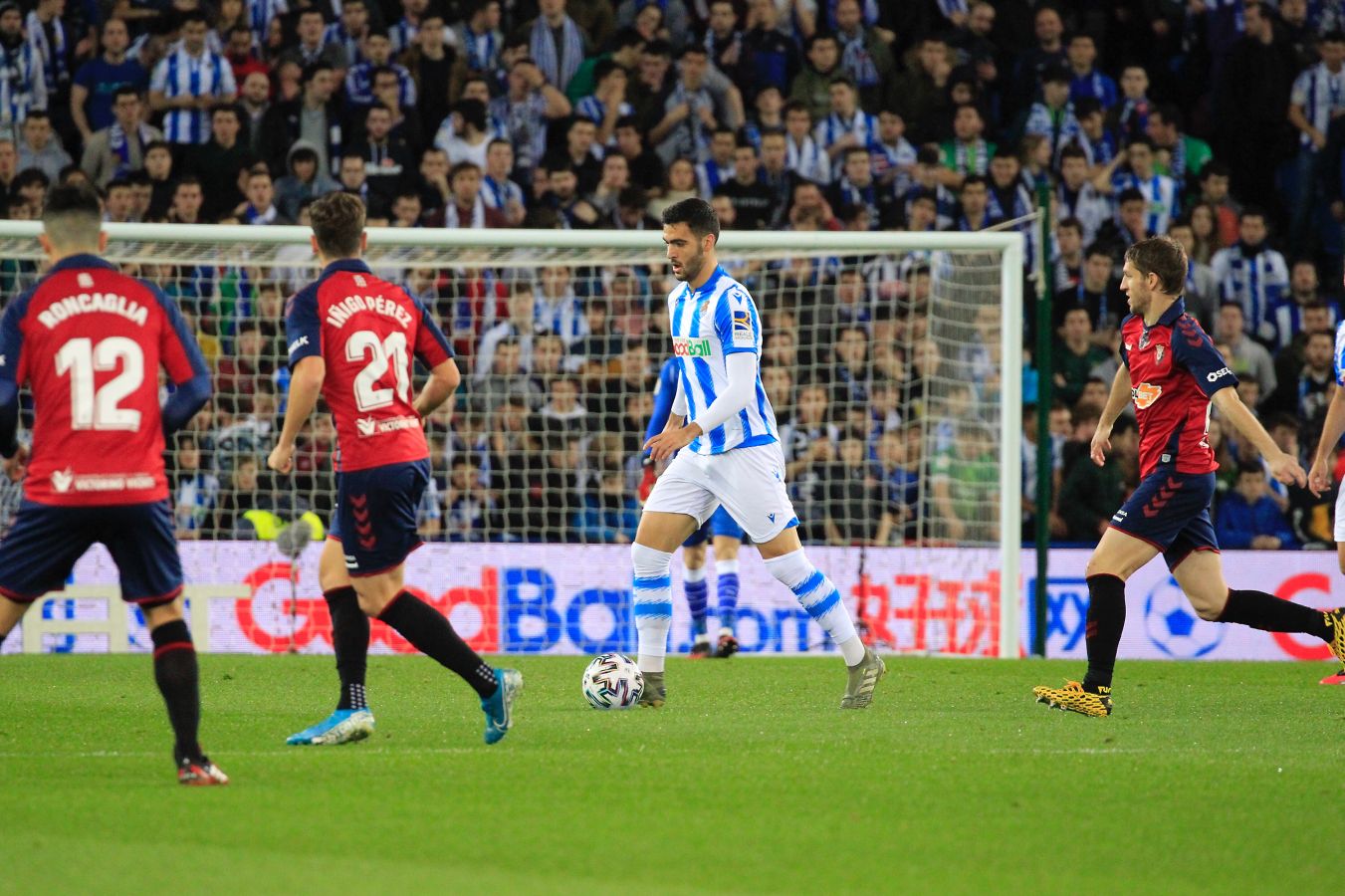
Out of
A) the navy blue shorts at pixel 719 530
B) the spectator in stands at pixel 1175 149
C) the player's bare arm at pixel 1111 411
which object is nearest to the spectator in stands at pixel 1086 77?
the spectator in stands at pixel 1175 149

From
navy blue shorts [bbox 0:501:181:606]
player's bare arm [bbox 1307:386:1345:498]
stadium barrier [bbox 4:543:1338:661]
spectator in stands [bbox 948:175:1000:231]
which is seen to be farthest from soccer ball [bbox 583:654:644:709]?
spectator in stands [bbox 948:175:1000:231]

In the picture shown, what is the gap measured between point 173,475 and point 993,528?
660 centimetres

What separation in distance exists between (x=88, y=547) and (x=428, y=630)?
1.45 metres

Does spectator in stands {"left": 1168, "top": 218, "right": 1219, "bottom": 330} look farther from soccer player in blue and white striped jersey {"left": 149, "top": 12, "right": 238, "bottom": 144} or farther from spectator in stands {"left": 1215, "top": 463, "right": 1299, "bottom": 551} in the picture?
soccer player in blue and white striped jersey {"left": 149, "top": 12, "right": 238, "bottom": 144}

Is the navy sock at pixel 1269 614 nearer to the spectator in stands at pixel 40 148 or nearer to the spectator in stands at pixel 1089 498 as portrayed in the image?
the spectator in stands at pixel 1089 498

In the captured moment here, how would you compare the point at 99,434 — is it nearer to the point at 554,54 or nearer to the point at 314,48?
the point at 314,48

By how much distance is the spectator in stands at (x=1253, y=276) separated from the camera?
56.1ft

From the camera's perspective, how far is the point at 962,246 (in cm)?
1295

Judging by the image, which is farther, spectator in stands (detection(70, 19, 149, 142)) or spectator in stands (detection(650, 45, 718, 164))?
spectator in stands (detection(650, 45, 718, 164))

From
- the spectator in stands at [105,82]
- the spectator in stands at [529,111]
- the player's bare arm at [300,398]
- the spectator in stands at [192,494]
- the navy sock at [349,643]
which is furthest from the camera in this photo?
the spectator in stands at [529,111]

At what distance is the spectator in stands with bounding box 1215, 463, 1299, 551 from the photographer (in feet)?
48.2

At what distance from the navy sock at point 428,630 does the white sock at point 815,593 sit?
76.9 inches

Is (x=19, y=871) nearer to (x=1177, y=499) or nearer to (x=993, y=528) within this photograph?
(x=1177, y=499)

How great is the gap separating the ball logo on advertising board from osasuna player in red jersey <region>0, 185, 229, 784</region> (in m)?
9.71
